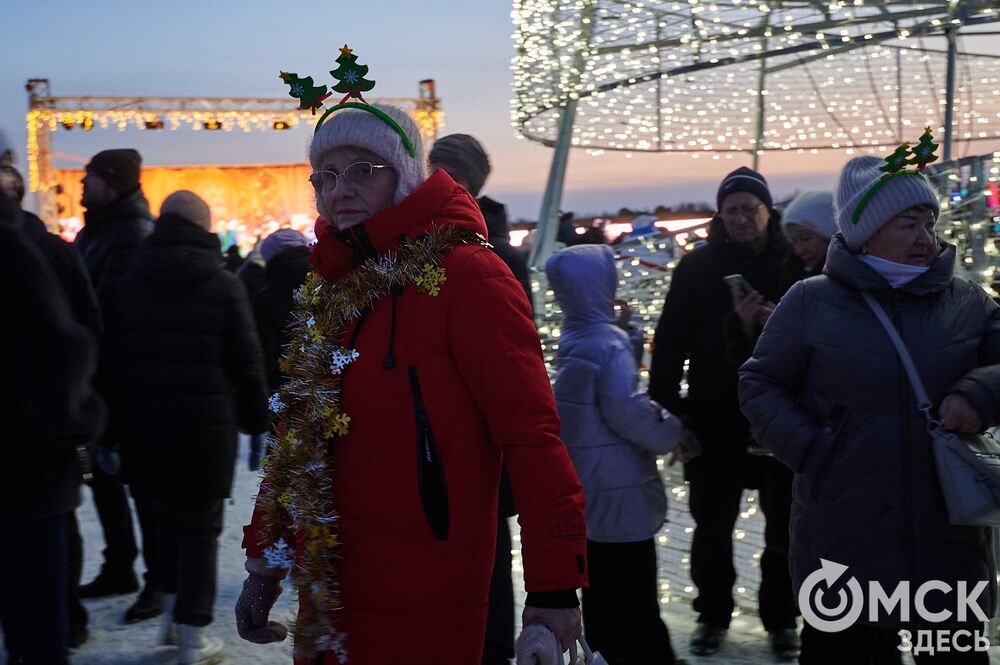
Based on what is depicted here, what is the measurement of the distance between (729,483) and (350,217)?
8.81ft

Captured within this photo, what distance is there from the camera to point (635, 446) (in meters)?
4.05

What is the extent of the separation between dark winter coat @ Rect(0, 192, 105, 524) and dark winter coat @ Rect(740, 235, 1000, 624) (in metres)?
1.86

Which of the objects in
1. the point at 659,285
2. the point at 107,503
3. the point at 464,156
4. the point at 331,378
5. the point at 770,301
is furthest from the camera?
the point at 659,285

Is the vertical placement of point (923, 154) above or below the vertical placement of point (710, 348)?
above

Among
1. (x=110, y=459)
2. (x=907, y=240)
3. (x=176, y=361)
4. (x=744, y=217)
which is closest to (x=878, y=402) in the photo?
(x=907, y=240)

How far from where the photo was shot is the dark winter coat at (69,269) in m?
3.66

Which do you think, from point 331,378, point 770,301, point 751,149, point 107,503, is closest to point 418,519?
point 331,378

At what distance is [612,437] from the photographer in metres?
4.02

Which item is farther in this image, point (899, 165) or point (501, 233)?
point (501, 233)

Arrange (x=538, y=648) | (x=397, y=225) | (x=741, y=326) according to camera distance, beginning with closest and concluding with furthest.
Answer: (x=538, y=648), (x=397, y=225), (x=741, y=326)

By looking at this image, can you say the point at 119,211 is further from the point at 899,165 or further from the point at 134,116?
the point at 134,116

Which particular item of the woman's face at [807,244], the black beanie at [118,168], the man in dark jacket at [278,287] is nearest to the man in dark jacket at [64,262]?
the man in dark jacket at [278,287]

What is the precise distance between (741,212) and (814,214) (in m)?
0.34

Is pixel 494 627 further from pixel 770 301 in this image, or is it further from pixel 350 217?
pixel 350 217
